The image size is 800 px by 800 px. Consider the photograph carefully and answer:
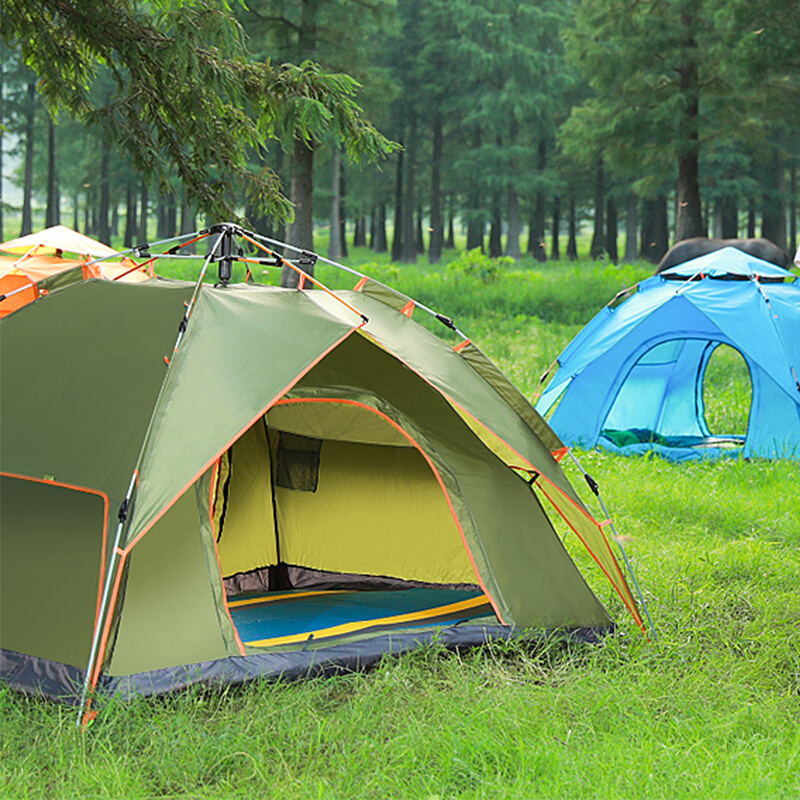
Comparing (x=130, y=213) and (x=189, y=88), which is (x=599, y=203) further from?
(x=189, y=88)

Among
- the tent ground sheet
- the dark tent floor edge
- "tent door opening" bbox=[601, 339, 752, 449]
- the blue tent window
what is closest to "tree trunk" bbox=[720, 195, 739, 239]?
the blue tent window

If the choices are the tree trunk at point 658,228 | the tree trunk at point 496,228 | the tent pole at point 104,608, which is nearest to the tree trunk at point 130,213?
the tree trunk at point 496,228

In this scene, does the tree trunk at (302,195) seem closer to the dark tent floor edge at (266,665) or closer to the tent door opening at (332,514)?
the tent door opening at (332,514)

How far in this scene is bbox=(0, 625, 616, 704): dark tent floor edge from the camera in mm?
3496

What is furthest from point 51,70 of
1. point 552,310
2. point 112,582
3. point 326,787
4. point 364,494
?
point 552,310

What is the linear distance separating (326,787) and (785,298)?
256 inches

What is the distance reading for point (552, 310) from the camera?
1639 cm

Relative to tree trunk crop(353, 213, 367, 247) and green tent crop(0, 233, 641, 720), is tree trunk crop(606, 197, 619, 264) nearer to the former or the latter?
tree trunk crop(353, 213, 367, 247)

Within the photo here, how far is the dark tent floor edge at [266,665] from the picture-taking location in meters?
3.50

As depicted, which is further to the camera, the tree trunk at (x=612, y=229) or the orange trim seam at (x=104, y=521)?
the tree trunk at (x=612, y=229)

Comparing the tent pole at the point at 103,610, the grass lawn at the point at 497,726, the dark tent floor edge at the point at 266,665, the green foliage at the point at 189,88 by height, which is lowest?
the grass lawn at the point at 497,726

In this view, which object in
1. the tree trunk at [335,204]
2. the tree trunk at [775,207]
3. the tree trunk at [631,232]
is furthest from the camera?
the tree trunk at [631,232]

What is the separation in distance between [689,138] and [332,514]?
14357 millimetres

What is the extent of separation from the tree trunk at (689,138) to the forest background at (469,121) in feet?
0.12
